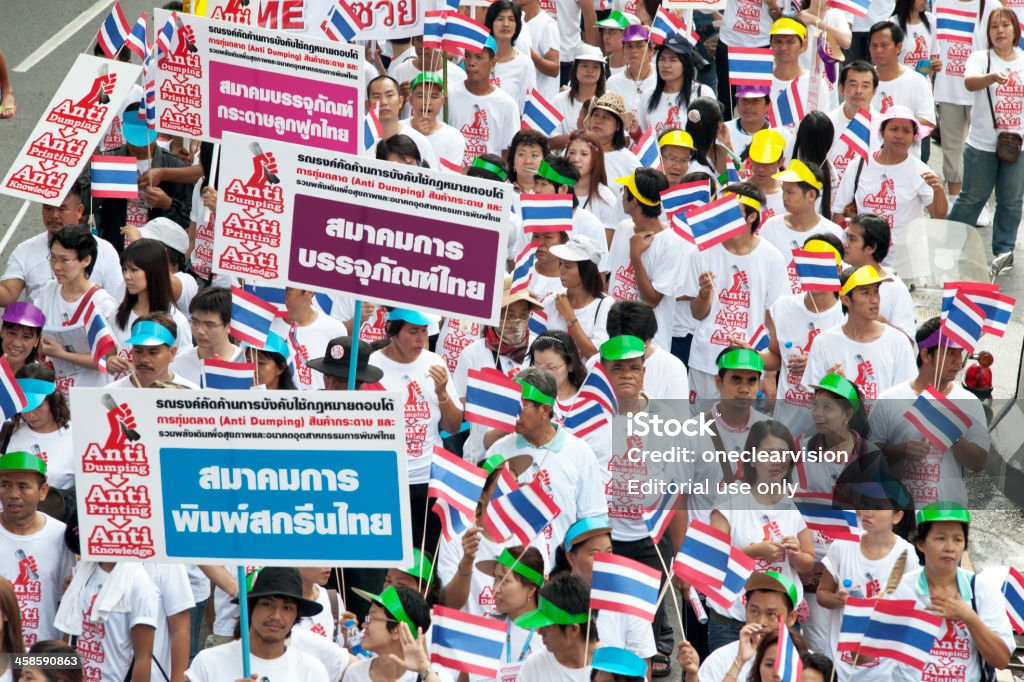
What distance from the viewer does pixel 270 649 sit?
8219 mm

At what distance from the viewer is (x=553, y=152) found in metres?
14.1

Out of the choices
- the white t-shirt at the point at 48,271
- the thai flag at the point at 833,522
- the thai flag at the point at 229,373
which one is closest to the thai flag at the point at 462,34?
the white t-shirt at the point at 48,271

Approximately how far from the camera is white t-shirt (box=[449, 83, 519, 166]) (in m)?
14.1

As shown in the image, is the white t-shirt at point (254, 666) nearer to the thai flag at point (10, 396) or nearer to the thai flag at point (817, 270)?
the thai flag at point (10, 396)

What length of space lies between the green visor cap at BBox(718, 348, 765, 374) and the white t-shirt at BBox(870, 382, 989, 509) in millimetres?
788

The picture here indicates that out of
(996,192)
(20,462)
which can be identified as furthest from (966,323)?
(20,462)

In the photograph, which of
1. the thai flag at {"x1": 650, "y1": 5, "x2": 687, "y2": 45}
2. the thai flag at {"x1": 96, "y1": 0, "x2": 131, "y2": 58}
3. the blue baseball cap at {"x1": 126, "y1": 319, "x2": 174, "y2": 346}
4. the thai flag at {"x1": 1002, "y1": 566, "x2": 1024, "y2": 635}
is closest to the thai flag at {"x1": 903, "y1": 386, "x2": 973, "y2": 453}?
the thai flag at {"x1": 1002, "y1": 566, "x2": 1024, "y2": 635}

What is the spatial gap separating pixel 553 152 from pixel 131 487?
24.4 ft

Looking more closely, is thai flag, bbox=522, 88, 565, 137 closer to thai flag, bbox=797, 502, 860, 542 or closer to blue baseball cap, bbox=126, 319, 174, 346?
blue baseball cap, bbox=126, 319, 174, 346

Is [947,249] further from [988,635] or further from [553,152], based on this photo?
[988,635]

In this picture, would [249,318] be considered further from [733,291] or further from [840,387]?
[840,387]

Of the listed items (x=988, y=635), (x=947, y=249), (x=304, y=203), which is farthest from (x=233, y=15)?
(x=988, y=635)

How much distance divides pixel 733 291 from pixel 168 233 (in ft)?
12.8

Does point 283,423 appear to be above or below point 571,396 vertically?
above
